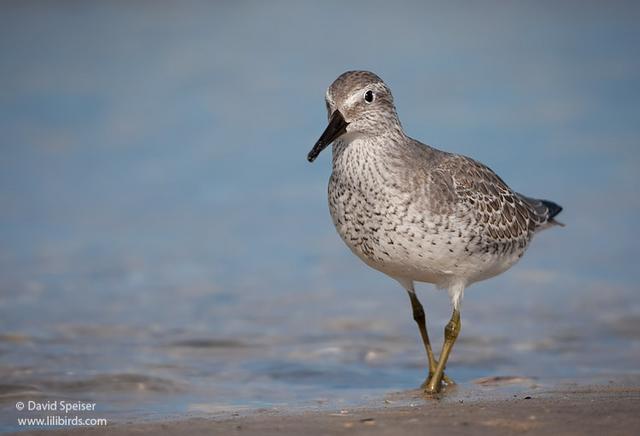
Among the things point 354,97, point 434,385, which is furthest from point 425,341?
point 354,97

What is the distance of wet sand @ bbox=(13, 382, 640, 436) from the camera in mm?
6586

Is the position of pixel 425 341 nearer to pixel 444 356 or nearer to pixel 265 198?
pixel 444 356

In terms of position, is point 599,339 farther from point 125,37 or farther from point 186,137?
point 125,37

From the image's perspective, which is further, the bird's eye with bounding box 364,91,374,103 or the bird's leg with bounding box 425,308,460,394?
the bird's leg with bounding box 425,308,460,394

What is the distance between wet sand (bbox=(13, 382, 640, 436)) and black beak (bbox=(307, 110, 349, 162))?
6.33ft

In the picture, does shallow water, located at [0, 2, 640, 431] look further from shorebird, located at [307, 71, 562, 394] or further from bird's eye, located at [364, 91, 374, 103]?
bird's eye, located at [364, 91, 374, 103]

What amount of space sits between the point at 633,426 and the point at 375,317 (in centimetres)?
476

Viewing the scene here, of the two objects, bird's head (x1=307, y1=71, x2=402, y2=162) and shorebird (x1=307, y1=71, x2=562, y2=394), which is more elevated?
bird's head (x1=307, y1=71, x2=402, y2=162)

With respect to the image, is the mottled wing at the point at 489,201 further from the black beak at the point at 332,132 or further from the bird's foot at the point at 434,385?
the bird's foot at the point at 434,385

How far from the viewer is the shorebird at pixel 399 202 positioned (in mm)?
8297

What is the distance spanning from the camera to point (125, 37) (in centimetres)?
2234

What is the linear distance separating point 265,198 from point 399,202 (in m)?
6.78

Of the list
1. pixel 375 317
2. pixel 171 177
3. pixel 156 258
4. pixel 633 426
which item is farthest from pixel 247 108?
pixel 633 426

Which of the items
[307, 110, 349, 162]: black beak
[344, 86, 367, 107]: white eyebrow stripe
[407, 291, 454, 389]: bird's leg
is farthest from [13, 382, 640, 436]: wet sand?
[344, 86, 367, 107]: white eyebrow stripe
